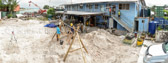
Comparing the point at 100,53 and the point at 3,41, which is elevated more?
the point at 3,41

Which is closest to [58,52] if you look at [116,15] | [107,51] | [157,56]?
[107,51]

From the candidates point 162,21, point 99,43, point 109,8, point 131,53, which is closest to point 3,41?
point 99,43

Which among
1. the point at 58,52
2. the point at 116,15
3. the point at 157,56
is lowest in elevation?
the point at 58,52

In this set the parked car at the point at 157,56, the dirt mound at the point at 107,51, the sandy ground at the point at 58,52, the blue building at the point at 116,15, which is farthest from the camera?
the blue building at the point at 116,15

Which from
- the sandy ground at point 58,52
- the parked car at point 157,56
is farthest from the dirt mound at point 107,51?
the parked car at point 157,56

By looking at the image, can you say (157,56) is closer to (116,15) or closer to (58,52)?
(58,52)

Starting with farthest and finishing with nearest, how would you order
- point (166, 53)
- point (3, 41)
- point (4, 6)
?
point (4, 6), point (3, 41), point (166, 53)

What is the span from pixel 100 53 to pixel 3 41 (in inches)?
332

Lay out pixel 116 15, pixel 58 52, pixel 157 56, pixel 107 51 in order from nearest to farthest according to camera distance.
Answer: pixel 157 56
pixel 58 52
pixel 107 51
pixel 116 15

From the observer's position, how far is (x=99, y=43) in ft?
40.1

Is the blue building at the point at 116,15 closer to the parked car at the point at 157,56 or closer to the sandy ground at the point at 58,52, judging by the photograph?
the sandy ground at the point at 58,52

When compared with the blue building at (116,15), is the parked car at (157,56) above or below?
below

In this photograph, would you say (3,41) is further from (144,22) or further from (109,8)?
(144,22)

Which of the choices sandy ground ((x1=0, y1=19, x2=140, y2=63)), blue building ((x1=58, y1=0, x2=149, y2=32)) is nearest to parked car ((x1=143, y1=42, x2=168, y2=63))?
sandy ground ((x1=0, y1=19, x2=140, y2=63))
